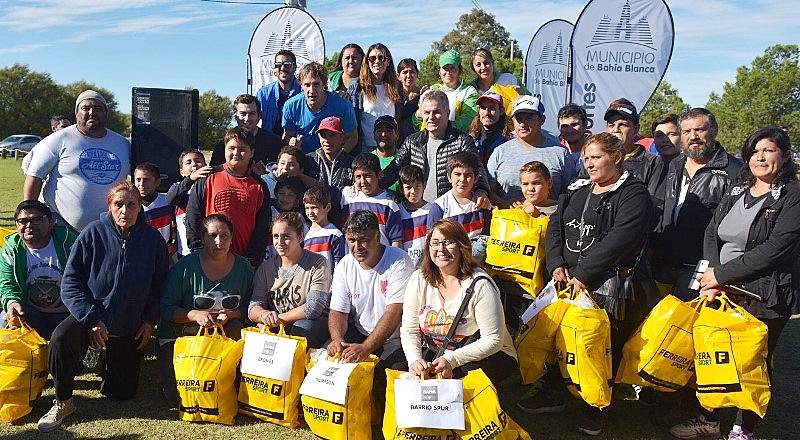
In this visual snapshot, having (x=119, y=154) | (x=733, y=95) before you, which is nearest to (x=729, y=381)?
(x=119, y=154)

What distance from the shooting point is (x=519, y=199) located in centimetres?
557

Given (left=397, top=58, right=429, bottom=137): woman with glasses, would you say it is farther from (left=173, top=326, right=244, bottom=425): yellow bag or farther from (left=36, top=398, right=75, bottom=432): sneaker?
(left=36, top=398, right=75, bottom=432): sneaker

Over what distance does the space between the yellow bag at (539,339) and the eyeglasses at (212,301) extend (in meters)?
2.16

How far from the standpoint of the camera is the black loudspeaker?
20.7ft

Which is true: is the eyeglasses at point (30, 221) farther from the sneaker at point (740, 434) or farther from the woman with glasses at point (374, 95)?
the sneaker at point (740, 434)

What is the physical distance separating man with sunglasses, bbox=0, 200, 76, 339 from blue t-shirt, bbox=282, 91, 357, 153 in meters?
2.57

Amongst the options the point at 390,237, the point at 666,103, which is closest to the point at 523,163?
the point at 390,237

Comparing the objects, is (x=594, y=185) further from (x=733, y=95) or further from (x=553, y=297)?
(x=733, y=95)

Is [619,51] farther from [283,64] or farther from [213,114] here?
[213,114]

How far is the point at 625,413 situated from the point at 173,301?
11.6ft

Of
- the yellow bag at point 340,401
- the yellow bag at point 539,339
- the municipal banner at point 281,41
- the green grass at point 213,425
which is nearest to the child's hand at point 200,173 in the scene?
the green grass at point 213,425

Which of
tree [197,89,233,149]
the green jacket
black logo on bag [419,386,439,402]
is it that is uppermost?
tree [197,89,233,149]

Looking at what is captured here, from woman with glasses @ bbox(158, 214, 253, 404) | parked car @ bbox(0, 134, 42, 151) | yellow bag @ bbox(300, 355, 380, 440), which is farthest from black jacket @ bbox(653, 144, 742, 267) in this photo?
parked car @ bbox(0, 134, 42, 151)

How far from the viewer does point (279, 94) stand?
7410mm
